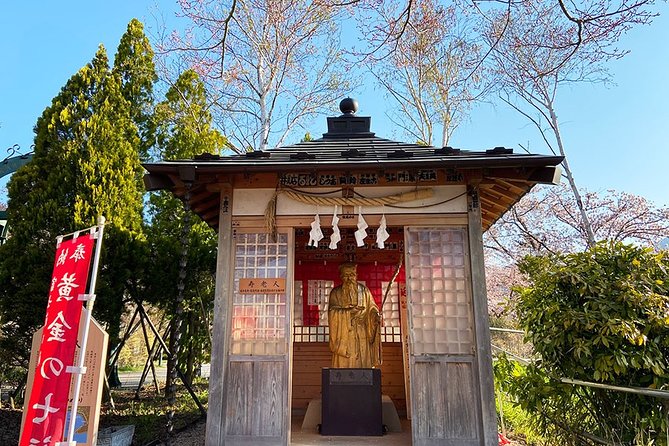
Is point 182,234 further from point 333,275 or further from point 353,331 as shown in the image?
point 353,331

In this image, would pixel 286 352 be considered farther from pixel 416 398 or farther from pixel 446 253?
pixel 446 253

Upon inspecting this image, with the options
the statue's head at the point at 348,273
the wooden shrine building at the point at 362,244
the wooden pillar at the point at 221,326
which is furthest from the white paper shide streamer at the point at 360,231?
the statue's head at the point at 348,273

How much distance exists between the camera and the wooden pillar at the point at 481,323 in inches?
185

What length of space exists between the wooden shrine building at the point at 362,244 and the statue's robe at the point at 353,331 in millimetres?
1561

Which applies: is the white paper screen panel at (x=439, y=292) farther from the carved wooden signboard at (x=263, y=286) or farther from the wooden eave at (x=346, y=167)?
the carved wooden signboard at (x=263, y=286)

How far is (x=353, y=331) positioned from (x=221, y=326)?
8.21ft

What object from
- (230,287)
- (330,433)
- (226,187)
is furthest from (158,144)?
(330,433)

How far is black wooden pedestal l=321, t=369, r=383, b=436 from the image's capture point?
5812 millimetres

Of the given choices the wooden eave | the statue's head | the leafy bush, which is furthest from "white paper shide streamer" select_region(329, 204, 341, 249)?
the leafy bush

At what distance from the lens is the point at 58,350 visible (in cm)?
380

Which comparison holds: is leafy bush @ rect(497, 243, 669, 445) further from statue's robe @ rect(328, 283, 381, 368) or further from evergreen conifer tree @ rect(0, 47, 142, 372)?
evergreen conifer tree @ rect(0, 47, 142, 372)

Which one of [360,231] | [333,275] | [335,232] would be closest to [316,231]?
[335,232]

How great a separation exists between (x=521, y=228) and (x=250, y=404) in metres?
12.5

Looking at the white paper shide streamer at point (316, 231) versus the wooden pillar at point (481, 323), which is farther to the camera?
the white paper shide streamer at point (316, 231)
